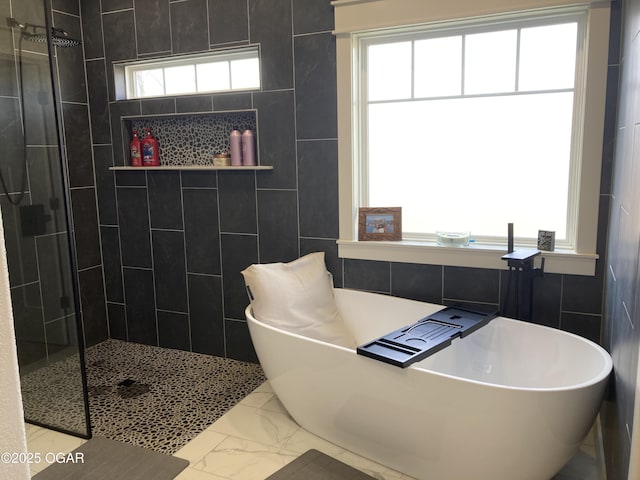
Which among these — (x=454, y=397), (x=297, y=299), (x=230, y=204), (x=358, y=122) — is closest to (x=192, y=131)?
(x=230, y=204)

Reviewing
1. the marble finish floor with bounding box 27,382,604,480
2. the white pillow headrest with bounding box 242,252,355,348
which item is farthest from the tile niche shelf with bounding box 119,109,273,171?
the marble finish floor with bounding box 27,382,604,480

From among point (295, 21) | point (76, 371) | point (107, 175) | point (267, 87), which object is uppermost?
point (295, 21)

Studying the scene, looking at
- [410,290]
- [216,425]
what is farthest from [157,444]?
[410,290]

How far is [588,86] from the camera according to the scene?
2480 millimetres

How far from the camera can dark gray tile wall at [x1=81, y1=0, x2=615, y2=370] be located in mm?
3014

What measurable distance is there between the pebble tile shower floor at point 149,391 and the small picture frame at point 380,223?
1.18 m

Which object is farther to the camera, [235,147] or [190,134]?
[190,134]

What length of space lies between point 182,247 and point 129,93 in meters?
1.18

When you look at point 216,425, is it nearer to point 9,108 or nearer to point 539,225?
point 9,108

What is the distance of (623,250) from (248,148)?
2.19 m

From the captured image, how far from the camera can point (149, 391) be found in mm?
3221

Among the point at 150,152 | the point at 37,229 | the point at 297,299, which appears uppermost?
the point at 150,152

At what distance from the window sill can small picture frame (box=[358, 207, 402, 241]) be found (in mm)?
56

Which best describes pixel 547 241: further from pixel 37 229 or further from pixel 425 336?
pixel 37 229
